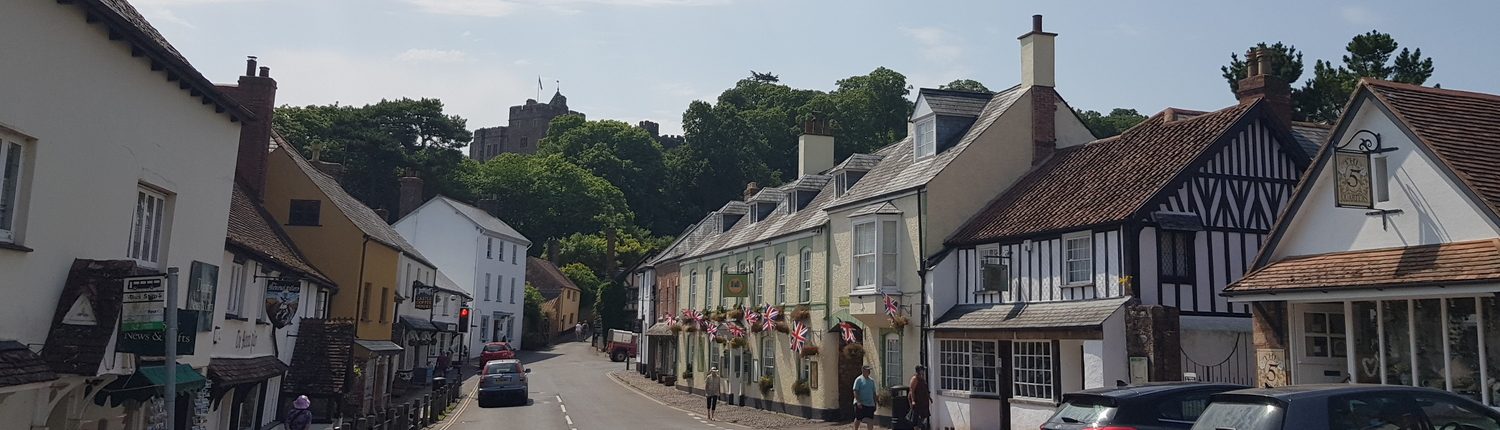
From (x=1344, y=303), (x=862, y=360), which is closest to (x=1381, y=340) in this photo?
(x=1344, y=303)

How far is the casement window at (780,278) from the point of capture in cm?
3412

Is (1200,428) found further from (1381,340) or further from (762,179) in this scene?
(762,179)

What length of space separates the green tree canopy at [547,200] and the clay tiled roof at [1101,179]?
209 ft

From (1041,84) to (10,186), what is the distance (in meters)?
21.4

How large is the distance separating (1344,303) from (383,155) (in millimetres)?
68739

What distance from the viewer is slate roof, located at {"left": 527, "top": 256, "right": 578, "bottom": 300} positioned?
74.7 meters

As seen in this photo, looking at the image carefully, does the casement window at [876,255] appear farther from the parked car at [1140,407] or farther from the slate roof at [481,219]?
the slate roof at [481,219]

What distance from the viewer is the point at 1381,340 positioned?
14.4 m

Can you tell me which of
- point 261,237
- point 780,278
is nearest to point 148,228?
point 261,237

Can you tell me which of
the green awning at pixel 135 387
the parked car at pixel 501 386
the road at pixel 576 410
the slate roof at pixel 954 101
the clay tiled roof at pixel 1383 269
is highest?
the slate roof at pixel 954 101

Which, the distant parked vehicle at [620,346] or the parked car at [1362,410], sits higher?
the distant parked vehicle at [620,346]

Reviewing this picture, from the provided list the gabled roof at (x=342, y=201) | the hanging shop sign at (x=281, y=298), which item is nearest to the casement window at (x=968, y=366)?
the hanging shop sign at (x=281, y=298)

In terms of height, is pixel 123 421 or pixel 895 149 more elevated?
pixel 895 149

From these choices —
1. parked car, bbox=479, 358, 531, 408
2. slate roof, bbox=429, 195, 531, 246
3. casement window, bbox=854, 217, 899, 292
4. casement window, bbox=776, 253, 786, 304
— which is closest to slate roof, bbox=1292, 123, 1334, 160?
casement window, bbox=854, 217, 899, 292
